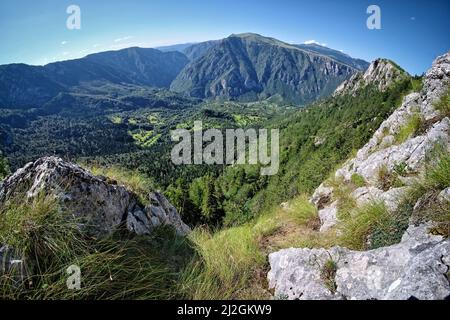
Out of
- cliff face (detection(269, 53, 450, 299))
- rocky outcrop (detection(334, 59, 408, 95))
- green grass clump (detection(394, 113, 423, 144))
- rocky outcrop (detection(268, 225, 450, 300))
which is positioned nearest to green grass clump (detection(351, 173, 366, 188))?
cliff face (detection(269, 53, 450, 299))

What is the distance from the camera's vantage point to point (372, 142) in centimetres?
1480

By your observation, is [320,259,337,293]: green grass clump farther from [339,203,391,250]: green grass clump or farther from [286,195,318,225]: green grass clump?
[286,195,318,225]: green grass clump

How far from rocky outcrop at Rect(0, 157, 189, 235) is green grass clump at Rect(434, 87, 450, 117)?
27.9 feet

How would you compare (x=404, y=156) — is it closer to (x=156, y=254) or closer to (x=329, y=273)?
(x=329, y=273)

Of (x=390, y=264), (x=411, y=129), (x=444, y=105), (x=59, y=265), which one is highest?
(x=444, y=105)

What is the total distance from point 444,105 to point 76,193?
9744mm

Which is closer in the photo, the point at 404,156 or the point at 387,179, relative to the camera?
the point at 387,179

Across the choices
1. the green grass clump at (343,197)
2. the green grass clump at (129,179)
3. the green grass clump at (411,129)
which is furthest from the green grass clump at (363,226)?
the green grass clump at (411,129)

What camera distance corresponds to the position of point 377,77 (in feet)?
500

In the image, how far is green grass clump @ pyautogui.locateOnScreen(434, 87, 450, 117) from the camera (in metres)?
8.57

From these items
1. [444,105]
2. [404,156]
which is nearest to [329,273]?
[404,156]

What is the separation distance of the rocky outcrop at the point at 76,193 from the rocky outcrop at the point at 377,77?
483ft
